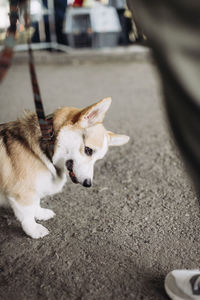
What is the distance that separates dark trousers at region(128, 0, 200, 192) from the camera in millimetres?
825

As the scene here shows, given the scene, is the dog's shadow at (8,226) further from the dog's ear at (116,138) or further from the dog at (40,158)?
the dog's ear at (116,138)

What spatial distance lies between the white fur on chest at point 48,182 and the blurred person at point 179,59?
2.87 feet

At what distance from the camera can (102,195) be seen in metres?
2.12

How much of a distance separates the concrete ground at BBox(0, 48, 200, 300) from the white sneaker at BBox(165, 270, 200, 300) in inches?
2.5

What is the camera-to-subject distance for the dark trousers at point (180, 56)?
2.71ft

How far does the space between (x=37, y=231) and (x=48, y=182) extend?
292mm

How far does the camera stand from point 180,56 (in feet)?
2.77

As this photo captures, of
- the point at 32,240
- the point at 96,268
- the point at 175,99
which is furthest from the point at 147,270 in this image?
the point at 175,99

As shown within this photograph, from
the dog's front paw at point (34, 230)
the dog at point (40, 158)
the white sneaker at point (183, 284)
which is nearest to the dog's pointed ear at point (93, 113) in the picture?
the dog at point (40, 158)

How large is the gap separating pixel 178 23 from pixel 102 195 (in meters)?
1.45

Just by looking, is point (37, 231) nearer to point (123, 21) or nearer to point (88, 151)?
point (88, 151)

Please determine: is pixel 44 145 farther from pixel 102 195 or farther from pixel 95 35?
pixel 95 35

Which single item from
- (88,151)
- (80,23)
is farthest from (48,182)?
(80,23)

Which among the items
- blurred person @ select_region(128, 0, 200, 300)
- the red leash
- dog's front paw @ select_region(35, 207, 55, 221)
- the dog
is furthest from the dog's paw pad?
blurred person @ select_region(128, 0, 200, 300)
